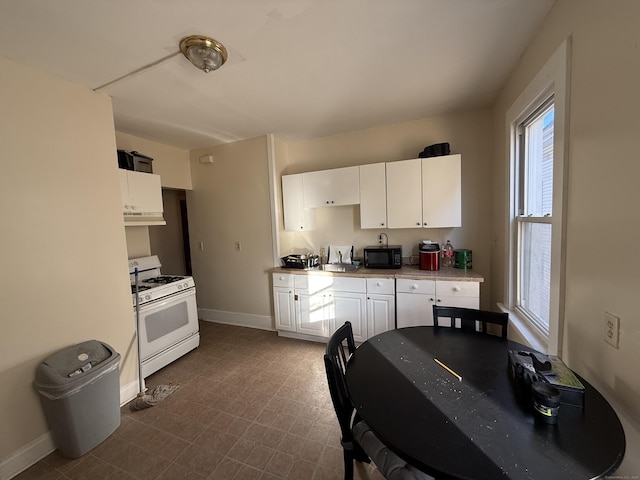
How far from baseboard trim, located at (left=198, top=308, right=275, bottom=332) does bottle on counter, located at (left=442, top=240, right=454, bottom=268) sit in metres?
2.36

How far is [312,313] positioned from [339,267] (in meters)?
0.65

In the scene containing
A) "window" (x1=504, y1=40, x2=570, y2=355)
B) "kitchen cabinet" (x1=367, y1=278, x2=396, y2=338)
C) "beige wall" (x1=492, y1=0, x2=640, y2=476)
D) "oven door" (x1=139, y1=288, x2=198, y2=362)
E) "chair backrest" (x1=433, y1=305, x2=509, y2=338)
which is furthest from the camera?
"kitchen cabinet" (x1=367, y1=278, x2=396, y2=338)

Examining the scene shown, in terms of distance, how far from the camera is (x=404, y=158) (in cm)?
301

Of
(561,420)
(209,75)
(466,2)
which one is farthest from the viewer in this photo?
(209,75)

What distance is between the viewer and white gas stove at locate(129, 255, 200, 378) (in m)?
2.39

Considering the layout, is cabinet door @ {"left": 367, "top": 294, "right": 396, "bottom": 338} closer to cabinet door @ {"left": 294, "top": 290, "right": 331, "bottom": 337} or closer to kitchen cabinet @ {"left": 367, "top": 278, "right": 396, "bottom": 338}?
kitchen cabinet @ {"left": 367, "top": 278, "right": 396, "bottom": 338}

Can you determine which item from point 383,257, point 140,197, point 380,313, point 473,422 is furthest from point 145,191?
point 473,422

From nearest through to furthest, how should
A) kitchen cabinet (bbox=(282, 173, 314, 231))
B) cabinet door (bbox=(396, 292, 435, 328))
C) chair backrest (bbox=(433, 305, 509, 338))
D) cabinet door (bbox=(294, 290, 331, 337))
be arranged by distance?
chair backrest (bbox=(433, 305, 509, 338)), cabinet door (bbox=(396, 292, 435, 328)), cabinet door (bbox=(294, 290, 331, 337)), kitchen cabinet (bbox=(282, 173, 314, 231))

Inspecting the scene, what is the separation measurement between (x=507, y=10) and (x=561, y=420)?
78.6 inches

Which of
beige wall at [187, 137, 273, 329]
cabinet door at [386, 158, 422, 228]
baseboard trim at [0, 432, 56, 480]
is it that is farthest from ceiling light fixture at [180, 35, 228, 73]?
baseboard trim at [0, 432, 56, 480]

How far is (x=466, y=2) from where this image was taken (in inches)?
51.6

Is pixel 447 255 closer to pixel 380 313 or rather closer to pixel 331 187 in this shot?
pixel 380 313

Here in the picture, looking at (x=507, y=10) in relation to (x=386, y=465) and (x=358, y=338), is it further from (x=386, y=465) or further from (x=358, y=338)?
(x=358, y=338)

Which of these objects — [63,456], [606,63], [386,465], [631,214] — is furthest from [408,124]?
[63,456]
